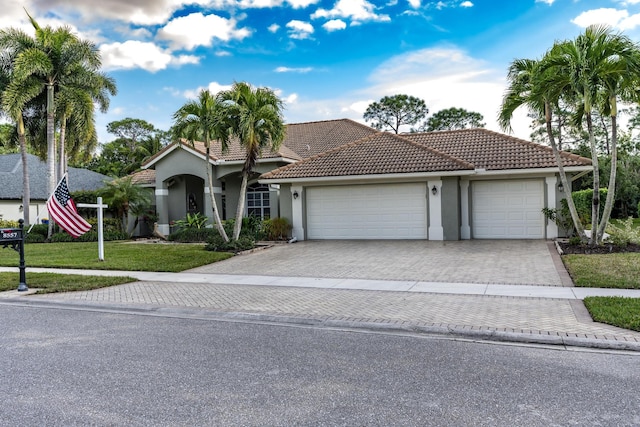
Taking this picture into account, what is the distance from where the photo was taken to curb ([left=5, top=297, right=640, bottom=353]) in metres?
6.16

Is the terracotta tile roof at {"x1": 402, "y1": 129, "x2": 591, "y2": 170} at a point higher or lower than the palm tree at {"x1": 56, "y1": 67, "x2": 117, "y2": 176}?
lower

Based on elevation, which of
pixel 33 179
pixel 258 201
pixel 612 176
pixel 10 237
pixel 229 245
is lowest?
pixel 229 245

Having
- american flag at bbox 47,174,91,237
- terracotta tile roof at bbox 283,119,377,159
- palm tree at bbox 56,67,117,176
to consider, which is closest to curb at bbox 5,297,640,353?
american flag at bbox 47,174,91,237

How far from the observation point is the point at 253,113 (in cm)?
1664

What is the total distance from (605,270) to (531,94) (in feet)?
19.2

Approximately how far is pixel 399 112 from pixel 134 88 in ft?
100

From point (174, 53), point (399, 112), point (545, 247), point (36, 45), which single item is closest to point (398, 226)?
point (545, 247)

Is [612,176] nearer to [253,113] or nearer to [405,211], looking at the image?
[405,211]

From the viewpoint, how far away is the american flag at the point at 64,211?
13734 mm

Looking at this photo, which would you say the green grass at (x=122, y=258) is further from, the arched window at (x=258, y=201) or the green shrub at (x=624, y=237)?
the green shrub at (x=624, y=237)

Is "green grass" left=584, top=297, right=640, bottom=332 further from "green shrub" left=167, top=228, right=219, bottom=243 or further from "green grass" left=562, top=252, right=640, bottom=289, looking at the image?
"green shrub" left=167, top=228, right=219, bottom=243

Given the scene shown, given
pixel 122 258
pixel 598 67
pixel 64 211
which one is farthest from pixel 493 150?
pixel 64 211

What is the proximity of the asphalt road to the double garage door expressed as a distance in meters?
12.9

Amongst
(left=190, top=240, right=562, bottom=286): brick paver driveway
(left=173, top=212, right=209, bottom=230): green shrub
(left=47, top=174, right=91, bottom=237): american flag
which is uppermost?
(left=47, top=174, right=91, bottom=237): american flag
